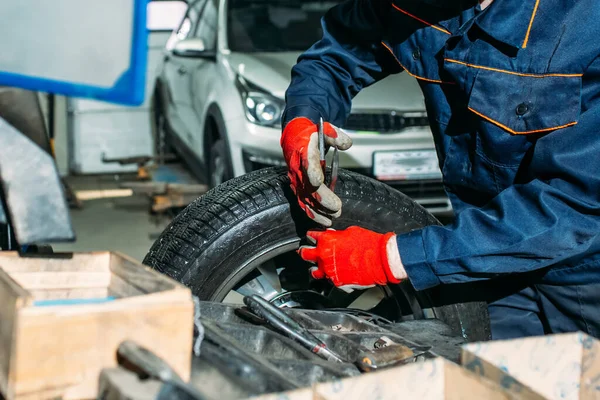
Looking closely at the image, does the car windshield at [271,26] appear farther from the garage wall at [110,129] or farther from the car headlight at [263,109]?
the garage wall at [110,129]

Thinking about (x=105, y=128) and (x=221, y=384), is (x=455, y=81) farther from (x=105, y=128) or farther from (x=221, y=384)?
(x=105, y=128)

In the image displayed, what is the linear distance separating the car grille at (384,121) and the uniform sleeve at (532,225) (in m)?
2.44

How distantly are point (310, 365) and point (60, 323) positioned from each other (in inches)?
17.2

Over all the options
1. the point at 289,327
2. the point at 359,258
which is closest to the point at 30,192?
the point at 289,327

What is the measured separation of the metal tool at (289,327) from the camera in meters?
1.33

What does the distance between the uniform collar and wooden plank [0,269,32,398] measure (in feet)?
3.75

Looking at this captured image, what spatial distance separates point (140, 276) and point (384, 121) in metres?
3.04

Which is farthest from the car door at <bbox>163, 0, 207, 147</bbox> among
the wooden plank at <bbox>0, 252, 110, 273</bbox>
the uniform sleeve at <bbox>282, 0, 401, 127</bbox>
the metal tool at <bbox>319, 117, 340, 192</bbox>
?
the wooden plank at <bbox>0, 252, 110, 273</bbox>

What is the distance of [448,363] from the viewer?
41.6 inches

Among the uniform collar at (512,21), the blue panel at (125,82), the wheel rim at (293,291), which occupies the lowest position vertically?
the wheel rim at (293,291)

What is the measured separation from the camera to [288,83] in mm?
4012

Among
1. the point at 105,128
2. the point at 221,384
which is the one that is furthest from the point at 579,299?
the point at 105,128

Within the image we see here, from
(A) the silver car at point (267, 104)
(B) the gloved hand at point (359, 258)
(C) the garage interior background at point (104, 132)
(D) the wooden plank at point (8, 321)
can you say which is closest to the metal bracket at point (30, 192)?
(D) the wooden plank at point (8, 321)

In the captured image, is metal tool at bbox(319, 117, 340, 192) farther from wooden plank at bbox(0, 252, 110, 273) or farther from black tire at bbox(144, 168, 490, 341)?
wooden plank at bbox(0, 252, 110, 273)
